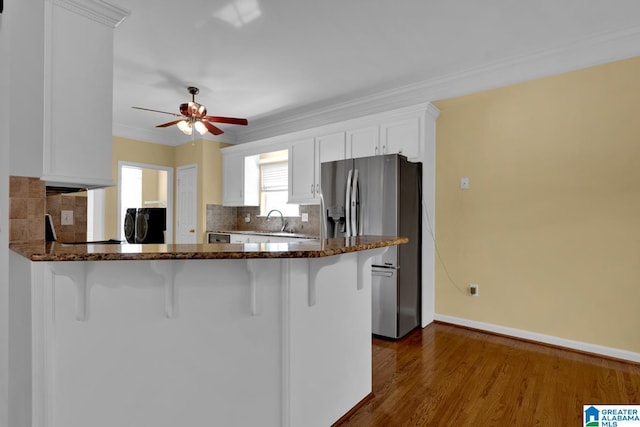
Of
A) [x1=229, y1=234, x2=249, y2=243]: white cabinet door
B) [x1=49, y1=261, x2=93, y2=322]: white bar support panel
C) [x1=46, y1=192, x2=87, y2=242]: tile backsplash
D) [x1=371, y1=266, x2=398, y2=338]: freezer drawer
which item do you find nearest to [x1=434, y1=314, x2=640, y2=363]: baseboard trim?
[x1=371, y1=266, x2=398, y2=338]: freezer drawer

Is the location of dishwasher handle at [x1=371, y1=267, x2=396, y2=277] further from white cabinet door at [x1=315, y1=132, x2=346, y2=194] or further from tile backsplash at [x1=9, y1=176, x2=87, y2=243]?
tile backsplash at [x1=9, y1=176, x2=87, y2=243]

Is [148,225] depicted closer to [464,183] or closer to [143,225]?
[143,225]

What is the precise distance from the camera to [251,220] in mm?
5836

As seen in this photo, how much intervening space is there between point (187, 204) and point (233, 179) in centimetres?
99

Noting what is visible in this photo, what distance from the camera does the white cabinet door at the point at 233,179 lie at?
5441mm

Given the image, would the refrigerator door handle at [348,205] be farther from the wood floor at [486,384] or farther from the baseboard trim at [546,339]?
the baseboard trim at [546,339]

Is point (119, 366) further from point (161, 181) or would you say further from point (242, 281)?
point (161, 181)

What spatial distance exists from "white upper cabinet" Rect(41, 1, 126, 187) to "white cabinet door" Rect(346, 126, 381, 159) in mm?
2583

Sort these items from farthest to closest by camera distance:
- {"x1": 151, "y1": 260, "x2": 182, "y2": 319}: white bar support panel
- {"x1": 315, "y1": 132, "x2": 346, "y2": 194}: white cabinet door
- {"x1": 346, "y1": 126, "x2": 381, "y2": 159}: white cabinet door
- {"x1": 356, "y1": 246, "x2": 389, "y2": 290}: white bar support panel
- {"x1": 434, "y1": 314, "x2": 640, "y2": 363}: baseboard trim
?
{"x1": 315, "y1": 132, "x2": 346, "y2": 194}: white cabinet door
{"x1": 346, "y1": 126, "x2": 381, "y2": 159}: white cabinet door
{"x1": 434, "y1": 314, "x2": 640, "y2": 363}: baseboard trim
{"x1": 356, "y1": 246, "x2": 389, "y2": 290}: white bar support panel
{"x1": 151, "y1": 260, "x2": 182, "y2": 319}: white bar support panel

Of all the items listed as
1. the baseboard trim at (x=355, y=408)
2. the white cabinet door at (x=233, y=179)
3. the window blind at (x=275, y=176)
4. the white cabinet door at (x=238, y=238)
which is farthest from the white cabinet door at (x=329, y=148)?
the baseboard trim at (x=355, y=408)

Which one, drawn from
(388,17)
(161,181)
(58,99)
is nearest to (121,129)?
(161,181)

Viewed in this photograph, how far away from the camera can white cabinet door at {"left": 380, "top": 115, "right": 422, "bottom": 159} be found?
11.3 ft

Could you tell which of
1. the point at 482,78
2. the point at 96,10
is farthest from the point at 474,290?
the point at 96,10

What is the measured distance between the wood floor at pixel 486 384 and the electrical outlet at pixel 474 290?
0.46 m
